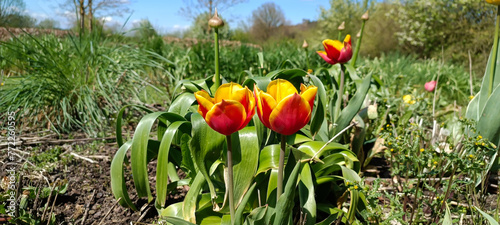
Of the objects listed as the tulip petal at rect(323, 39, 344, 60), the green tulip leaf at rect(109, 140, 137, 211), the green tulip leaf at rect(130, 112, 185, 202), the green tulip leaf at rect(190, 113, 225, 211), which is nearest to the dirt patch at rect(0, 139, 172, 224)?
the green tulip leaf at rect(109, 140, 137, 211)

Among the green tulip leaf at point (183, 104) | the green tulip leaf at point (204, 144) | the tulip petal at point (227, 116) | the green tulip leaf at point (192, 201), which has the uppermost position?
the tulip petal at point (227, 116)

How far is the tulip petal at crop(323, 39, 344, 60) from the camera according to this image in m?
1.73

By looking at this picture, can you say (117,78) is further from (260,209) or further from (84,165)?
(260,209)

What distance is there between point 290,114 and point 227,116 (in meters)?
0.16

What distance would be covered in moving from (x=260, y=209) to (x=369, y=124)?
5.13 feet

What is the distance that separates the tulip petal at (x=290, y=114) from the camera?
2.83ft

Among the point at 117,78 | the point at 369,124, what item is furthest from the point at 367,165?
the point at 117,78

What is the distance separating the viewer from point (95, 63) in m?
3.00

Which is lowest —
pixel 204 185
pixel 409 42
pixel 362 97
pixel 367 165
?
pixel 367 165

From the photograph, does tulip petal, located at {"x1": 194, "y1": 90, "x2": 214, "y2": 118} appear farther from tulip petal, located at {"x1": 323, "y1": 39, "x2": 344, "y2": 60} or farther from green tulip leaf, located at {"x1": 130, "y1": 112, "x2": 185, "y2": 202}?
tulip petal, located at {"x1": 323, "y1": 39, "x2": 344, "y2": 60}

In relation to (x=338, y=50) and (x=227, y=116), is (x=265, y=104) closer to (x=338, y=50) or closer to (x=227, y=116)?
(x=227, y=116)

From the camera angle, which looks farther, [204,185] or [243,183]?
[204,185]

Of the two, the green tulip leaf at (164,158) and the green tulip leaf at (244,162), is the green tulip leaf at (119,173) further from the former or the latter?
the green tulip leaf at (244,162)

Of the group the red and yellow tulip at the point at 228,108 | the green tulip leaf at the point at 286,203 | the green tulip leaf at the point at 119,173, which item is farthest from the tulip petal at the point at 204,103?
the green tulip leaf at the point at 119,173
